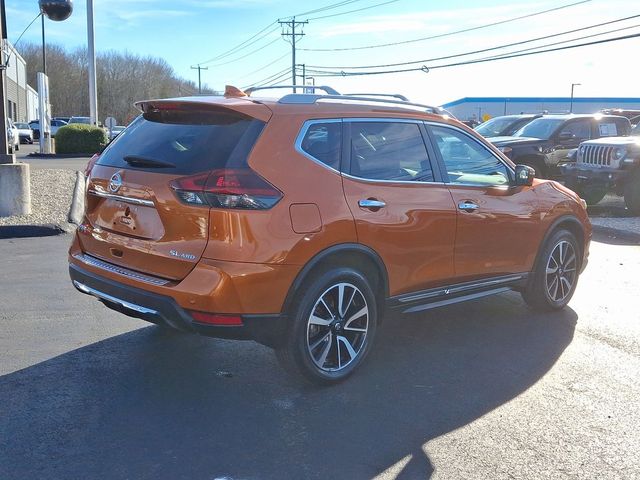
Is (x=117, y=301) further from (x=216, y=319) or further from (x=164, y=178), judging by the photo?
(x=164, y=178)

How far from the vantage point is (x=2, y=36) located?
34.6ft

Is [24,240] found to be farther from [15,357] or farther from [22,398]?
[22,398]

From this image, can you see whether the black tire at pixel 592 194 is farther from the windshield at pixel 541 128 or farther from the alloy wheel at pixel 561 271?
the alloy wheel at pixel 561 271

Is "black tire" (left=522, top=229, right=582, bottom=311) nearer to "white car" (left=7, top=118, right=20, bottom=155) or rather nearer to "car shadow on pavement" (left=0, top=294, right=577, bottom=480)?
"car shadow on pavement" (left=0, top=294, right=577, bottom=480)

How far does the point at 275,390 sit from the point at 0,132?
847cm

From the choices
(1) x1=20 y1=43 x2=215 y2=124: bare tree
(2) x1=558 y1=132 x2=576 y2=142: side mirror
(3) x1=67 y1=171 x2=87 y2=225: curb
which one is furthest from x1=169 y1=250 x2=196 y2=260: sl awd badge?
(1) x1=20 y1=43 x2=215 y2=124: bare tree

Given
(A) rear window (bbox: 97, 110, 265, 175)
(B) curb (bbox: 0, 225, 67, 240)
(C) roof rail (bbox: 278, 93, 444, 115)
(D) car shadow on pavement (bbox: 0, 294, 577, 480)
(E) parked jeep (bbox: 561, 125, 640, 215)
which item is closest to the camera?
(D) car shadow on pavement (bbox: 0, 294, 577, 480)

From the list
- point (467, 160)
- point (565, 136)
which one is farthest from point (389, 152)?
point (565, 136)

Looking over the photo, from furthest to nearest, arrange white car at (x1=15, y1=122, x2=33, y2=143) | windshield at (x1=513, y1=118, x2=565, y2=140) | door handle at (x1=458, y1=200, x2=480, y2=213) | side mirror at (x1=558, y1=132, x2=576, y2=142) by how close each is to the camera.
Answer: white car at (x1=15, y1=122, x2=33, y2=143)
windshield at (x1=513, y1=118, x2=565, y2=140)
side mirror at (x1=558, y1=132, x2=576, y2=142)
door handle at (x1=458, y1=200, x2=480, y2=213)

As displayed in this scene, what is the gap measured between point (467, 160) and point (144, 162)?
2.66m

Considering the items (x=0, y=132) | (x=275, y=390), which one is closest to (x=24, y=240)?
(x=0, y=132)

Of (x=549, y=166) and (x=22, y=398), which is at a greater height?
(x=549, y=166)

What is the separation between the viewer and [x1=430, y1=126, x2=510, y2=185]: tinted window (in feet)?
17.2

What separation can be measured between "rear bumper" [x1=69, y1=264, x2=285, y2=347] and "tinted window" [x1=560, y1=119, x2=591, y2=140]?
43.1ft
